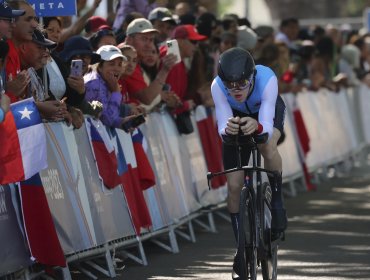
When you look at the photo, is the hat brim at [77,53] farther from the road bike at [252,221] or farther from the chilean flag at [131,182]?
the road bike at [252,221]

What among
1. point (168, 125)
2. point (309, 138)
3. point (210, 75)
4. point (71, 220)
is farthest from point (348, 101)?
point (71, 220)

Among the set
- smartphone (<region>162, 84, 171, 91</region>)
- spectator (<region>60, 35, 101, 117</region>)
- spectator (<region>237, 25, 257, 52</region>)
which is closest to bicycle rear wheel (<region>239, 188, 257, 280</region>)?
spectator (<region>60, 35, 101, 117</region>)

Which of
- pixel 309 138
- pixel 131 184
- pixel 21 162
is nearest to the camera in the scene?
pixel 21 162

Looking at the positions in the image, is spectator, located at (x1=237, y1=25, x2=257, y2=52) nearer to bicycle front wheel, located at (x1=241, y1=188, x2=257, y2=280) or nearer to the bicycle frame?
the bicycle frame

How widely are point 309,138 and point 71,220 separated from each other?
1049 cm

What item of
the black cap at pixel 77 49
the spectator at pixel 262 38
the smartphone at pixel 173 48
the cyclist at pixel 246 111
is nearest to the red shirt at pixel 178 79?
the smartphone at pixel 173 48

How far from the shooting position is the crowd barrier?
11.1m

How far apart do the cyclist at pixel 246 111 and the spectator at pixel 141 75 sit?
3.18 m

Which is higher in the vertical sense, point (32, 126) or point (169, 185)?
point (32, 126)

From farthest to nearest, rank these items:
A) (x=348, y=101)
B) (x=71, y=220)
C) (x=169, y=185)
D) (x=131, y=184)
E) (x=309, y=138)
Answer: (x=348, y=101) < (x=309, y=138) < (x=169, y=185) < (x=131, y=184) < (x=71, y=220)

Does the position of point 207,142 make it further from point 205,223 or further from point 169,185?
point 169,185

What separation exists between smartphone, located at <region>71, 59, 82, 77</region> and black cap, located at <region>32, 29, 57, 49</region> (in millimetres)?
410

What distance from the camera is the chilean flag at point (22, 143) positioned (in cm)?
1052

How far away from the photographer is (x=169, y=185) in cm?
1500
